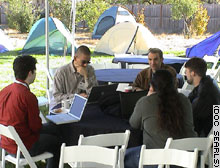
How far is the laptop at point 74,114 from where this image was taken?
11.8ft

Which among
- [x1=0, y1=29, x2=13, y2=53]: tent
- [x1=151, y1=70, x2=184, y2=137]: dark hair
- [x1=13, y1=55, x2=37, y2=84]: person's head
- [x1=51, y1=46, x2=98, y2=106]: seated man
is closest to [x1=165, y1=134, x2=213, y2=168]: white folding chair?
[x1=151, y1=70, x2=184, y2=137]: dark hair

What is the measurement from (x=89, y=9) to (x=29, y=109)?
50.9 ft

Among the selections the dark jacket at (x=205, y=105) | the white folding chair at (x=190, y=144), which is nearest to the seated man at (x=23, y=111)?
the white folding chair at (x=190, y=144)

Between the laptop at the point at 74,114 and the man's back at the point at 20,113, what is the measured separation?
167 millimetres

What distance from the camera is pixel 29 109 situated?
11.6 ft

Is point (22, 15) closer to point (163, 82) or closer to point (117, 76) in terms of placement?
point (117, 76)

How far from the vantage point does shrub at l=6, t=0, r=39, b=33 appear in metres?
17.7

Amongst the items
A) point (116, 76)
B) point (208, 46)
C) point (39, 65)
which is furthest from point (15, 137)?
point (208, 46)

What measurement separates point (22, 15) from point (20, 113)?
15040mm

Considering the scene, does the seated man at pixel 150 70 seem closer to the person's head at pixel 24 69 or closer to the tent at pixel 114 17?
the person's head at pixel 24 69

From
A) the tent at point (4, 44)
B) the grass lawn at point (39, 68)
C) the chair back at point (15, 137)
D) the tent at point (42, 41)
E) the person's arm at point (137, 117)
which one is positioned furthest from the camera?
the tent at point (4, 44)

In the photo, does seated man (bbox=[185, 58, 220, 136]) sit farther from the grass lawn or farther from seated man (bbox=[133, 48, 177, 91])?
the grass lawn

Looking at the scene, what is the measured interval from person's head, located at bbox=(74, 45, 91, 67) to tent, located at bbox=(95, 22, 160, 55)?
7940 mm

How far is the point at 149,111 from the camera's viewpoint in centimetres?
329
